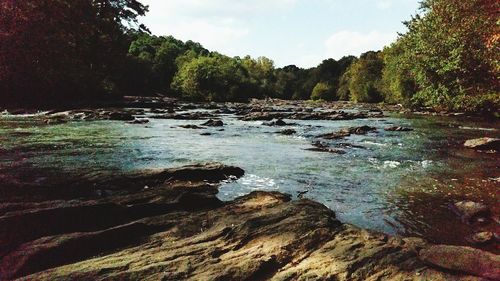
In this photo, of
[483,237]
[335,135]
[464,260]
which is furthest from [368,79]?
[464,260]

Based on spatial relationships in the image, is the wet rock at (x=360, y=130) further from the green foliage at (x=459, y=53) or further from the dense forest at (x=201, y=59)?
the green foliage at (x=459, y=53)

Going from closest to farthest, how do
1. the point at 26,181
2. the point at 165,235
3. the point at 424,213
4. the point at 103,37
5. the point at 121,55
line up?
the point at 165,235
the point at 424,213
the point at 26,181
the point at 103,37
the point at 121,55

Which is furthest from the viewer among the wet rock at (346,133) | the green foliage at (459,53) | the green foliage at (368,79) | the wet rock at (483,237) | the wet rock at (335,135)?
the green foliage at (368,79)

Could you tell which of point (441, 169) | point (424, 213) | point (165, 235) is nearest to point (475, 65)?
point (441, 169)

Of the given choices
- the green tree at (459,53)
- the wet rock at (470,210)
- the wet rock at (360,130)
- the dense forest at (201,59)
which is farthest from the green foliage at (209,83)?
the wet rock at (470,210)

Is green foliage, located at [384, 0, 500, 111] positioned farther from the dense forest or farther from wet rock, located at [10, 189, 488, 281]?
wet rock, located at [10, 189, 488, 281]

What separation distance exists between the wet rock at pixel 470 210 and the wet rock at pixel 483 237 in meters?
0.85

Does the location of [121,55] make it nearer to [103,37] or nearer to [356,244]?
[103,37]

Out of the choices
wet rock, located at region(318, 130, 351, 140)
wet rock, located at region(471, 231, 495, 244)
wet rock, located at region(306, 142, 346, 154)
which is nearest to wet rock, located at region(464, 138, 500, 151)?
wet rock, located at region(306, 142, 346, 154)

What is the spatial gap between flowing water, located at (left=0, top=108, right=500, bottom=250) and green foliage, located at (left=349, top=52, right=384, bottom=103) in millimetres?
66535

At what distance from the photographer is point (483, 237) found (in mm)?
7043

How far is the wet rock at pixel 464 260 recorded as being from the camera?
4.95 meters

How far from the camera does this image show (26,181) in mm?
10312

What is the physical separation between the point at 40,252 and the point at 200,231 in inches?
90.1
